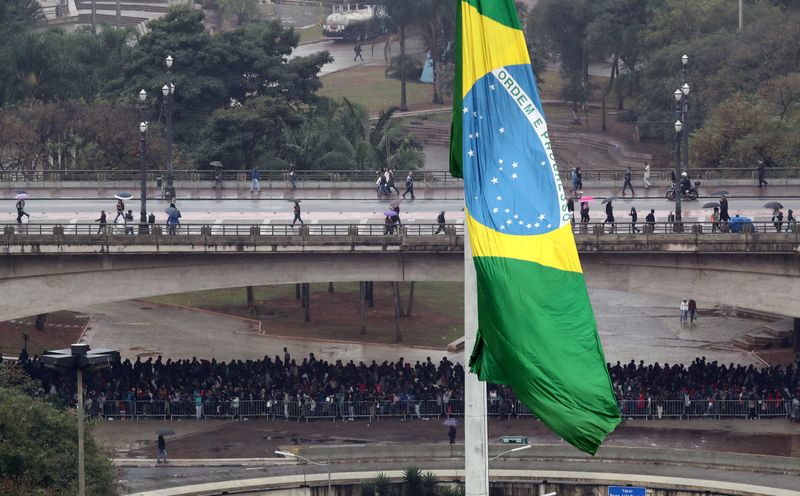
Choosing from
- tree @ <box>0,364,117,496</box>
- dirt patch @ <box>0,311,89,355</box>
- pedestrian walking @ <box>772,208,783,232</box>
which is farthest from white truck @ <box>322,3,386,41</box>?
tree @ <box>0,364,117,496</box>

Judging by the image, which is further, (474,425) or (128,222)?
(128,222)

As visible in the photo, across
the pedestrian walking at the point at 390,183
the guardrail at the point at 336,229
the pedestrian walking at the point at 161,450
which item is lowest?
the pedestrian walking at the point at 161,450

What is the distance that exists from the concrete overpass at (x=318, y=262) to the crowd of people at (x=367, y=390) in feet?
9.54

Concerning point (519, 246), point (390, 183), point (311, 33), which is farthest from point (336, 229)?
point (311, 33)

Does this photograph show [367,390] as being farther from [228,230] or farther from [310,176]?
[310,176]

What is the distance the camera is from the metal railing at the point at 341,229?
2314 inches

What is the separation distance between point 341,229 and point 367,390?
19.5 ft

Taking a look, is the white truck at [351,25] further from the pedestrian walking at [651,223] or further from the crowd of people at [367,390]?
the crowd of people at [367,390]

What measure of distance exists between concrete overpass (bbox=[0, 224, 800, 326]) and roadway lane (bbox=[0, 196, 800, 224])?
3619 millimetres

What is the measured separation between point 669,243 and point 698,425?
6.45 metres

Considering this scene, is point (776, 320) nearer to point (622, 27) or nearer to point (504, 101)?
point (622, 27)

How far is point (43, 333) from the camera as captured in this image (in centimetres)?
7462

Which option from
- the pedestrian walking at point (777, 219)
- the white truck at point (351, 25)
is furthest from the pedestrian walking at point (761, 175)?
the white truck at point (351, 25)

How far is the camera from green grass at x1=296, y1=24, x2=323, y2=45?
156m
